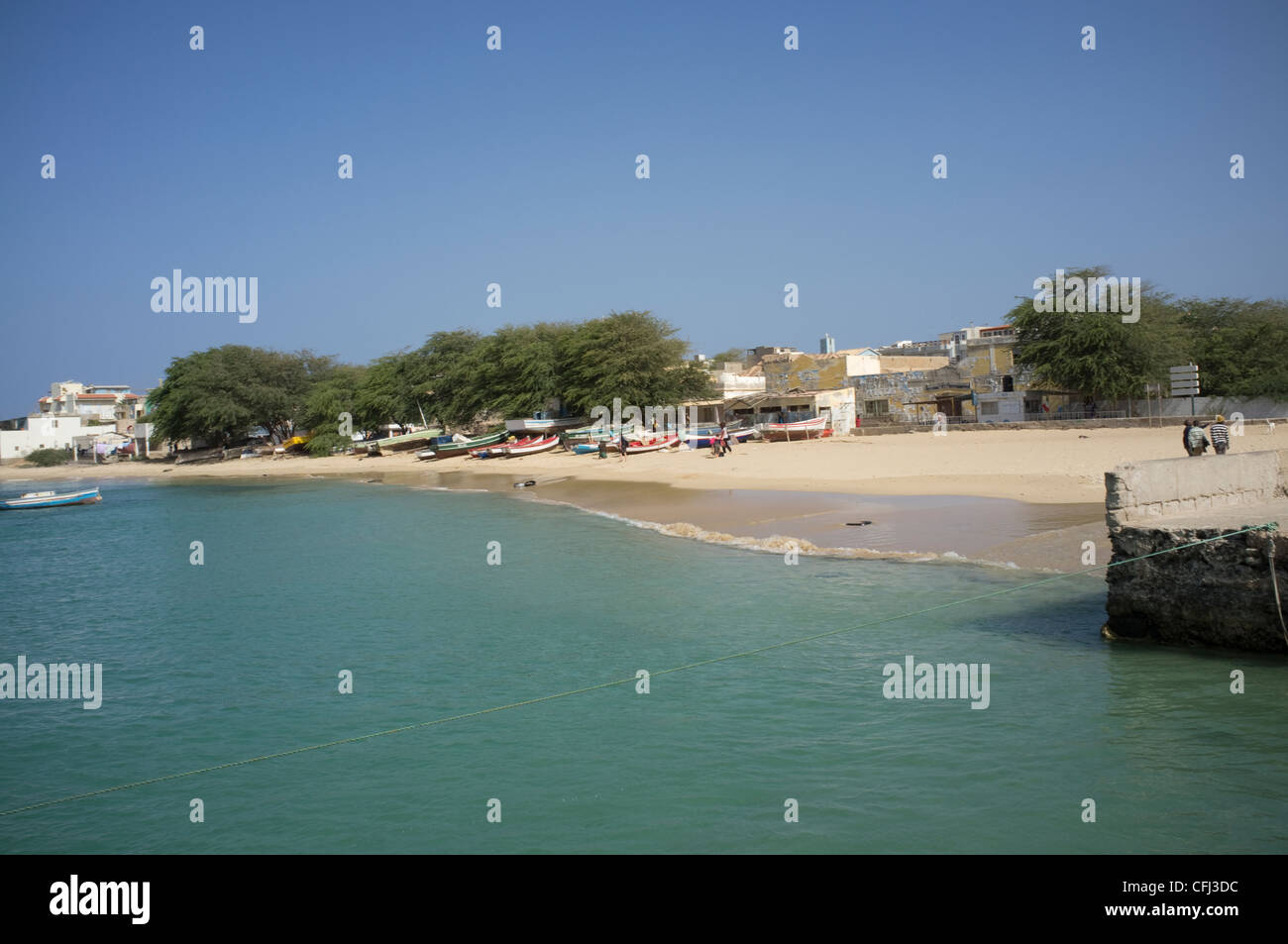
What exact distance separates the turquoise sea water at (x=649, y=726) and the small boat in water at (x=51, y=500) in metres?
34.3

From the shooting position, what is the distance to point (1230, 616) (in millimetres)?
10508

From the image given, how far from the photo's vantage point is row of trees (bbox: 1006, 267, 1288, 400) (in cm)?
4619

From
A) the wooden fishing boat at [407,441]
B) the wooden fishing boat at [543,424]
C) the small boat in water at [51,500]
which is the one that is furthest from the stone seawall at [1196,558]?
the wooden fishing boat at [407,441]

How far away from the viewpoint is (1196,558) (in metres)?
10.5

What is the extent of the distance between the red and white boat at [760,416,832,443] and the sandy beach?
1803 millimetres

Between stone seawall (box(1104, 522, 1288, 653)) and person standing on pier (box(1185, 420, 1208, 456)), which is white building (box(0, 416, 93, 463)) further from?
stone seawall (box(1104, 522, 1288, 653))

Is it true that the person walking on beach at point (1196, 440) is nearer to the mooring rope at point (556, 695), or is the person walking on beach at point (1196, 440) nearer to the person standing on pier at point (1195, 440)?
the person standing on pier at point (1195, 440)

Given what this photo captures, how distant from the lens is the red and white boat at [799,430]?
50.9 m

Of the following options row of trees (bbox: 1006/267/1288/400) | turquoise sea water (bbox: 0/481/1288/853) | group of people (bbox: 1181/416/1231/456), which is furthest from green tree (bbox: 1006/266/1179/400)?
turquoise sea water (bbox: 0/481/1288/853)

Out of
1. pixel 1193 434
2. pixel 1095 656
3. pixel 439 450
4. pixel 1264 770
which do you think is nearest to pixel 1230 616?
pixel 1095 656

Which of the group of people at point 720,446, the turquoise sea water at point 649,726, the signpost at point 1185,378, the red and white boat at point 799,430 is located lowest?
the turquoise sea water at point 649,726

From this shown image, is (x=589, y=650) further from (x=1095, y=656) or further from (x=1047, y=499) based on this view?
(x=1047, y=499)

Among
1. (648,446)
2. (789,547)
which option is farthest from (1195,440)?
(648,446)

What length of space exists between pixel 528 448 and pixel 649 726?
Answer: 4933cm
